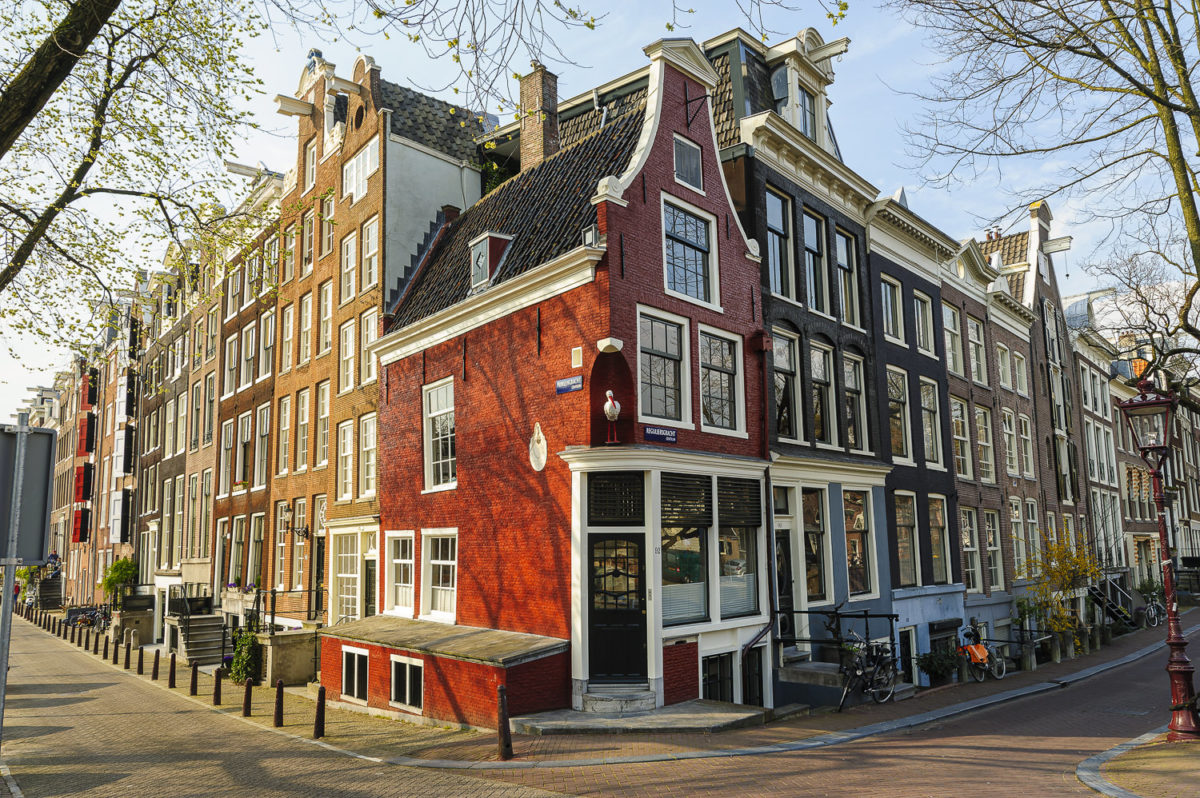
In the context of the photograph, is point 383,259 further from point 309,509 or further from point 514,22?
point 514,22

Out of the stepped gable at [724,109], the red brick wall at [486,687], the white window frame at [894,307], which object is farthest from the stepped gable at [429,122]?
the red brick wall at [486,687]

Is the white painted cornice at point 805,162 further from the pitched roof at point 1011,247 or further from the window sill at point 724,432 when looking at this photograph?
the pitched roof at point 1011,247

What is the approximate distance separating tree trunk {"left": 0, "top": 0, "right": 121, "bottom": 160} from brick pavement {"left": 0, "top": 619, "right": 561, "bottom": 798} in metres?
8.20

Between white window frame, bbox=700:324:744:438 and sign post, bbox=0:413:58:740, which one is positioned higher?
white window frame, bbox=700:324:744:438

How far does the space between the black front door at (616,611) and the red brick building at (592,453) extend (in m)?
0.03

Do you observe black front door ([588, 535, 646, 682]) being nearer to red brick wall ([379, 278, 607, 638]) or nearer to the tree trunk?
red brick wall ([379, 278, 607, 638])

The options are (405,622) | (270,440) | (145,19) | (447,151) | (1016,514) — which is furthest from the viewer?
(1016,514)

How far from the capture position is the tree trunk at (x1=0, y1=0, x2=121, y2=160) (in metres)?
8.49

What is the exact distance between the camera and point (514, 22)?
735cm

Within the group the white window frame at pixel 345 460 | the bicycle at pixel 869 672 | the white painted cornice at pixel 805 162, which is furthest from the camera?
the white window frame at pixel 345 460

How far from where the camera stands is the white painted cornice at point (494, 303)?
48.7ft

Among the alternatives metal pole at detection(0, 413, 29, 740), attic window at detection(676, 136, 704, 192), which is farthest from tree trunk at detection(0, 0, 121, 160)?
attic window at detection(676, 136, 704, 192)

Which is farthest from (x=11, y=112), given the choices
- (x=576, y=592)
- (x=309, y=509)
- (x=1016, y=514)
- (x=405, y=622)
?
(x=1016, y=514)

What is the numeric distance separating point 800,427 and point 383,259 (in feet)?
38.7
